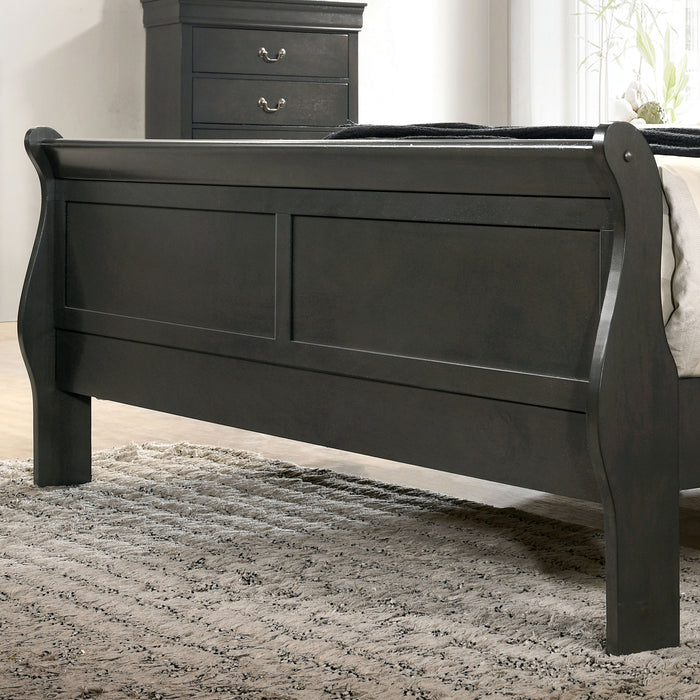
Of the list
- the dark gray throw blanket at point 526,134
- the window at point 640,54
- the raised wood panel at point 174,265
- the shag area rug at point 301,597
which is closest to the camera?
the shag area rug at point 301,597

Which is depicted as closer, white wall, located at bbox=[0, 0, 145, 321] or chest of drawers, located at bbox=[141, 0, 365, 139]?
chest of drawers, located at bbox=[141, 0, 365, 139]

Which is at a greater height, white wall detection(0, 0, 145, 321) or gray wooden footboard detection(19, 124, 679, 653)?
white wall detection(0, 0, 145, 321)

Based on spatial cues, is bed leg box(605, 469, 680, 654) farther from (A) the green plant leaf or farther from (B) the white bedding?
(A) the green plant leaf

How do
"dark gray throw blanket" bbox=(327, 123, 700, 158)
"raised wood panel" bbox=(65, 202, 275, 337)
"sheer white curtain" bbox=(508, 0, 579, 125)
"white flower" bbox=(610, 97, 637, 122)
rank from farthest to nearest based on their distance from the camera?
"sheer white curtain" bbox=(508, 0, 579, 125) → "white flower" bbox=(610, 97, 637, 122) → "raised wood panel" bbox=(65, 202, 275, 337) → "dark gray throw blanket" bbox=(327, 123, 700, 158)

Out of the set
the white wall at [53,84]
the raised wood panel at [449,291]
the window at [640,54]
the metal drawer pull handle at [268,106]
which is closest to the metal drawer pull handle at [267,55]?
the metal drawer pull handle at [268,106]

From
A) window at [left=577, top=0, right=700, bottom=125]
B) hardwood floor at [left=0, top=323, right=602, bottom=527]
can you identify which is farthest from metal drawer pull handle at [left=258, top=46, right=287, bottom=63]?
hardwood floor at [left=0, top=323, right=602, bottom=527]

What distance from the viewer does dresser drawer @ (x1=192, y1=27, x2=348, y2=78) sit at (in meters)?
4.34

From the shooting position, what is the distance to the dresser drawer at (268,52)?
14.2 ft

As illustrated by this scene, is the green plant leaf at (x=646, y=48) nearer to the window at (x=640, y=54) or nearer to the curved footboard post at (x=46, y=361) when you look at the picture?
the window at (x=640, y=54)

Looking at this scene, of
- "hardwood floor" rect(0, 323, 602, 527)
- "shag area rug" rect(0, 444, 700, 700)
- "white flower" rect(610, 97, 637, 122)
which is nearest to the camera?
"shag area rug" rect(0, 444, 700, 700)

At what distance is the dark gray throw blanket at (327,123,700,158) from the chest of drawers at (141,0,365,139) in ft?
7.53

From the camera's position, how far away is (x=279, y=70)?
175 inches

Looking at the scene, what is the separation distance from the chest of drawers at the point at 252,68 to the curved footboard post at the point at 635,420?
3.05 m

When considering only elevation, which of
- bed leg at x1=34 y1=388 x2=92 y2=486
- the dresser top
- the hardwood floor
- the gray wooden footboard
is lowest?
the hardwood floor
